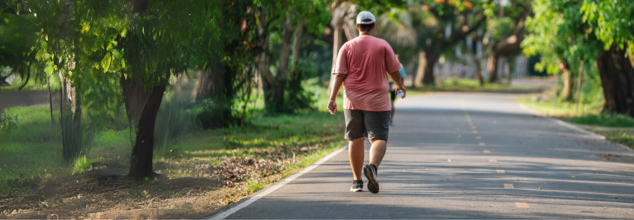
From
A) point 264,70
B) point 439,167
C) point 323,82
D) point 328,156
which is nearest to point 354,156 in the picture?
point 439,167

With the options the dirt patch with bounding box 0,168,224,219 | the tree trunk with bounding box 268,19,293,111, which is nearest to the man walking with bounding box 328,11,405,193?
the dirt patch with bounding box 0,168,224,219

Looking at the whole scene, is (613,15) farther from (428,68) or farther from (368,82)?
(428,68)

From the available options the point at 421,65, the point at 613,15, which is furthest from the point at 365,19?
the point at 421,65

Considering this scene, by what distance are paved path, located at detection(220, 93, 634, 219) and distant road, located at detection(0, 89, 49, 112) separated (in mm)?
2704

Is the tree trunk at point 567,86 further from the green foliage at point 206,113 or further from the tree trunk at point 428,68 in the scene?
the green foliage at point 206,113

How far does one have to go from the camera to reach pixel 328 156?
32.2 feet

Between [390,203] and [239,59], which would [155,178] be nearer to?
[390,203]

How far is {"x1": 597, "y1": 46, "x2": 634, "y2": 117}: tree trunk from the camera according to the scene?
64.5 ft

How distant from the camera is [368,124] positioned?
6.36 meters

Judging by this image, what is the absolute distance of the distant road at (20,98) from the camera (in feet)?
21.5

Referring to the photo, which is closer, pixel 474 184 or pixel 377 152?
pixel 377 152

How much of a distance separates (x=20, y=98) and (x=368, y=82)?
11.9 ft

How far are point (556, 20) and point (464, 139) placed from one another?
8849 mm

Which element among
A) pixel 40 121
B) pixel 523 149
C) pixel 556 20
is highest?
pixel 556 20
